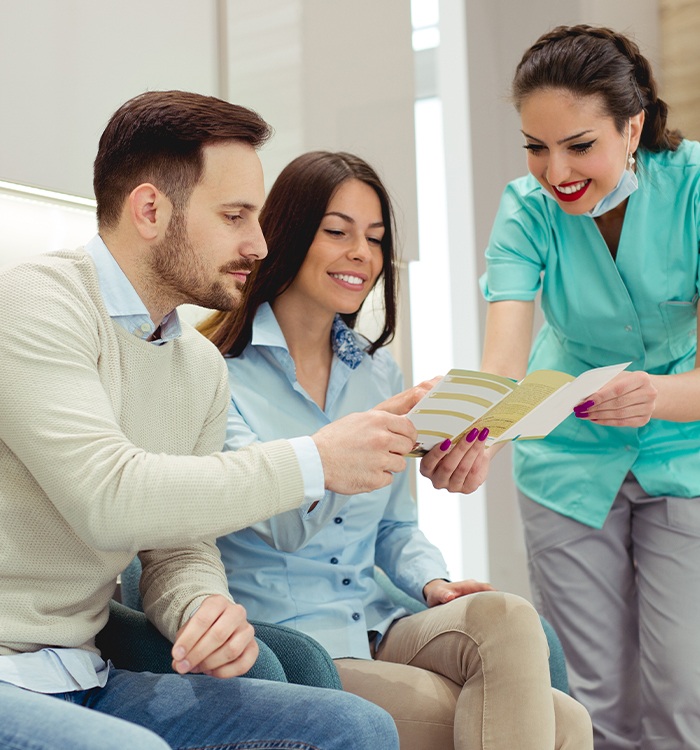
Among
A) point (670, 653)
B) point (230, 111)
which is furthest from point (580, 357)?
point (230, 111)

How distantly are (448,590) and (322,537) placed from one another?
22 cm

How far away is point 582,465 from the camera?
2.02 m

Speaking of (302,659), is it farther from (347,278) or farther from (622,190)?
(622,190)

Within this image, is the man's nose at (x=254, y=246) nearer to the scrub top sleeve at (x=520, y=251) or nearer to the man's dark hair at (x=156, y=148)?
the man's dark hair at (x=156, y=148)

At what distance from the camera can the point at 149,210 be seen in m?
1.34

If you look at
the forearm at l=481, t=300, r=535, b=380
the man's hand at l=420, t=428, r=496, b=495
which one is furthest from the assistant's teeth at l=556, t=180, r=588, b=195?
the man's hand at l=420, t=428, r=496, b=495

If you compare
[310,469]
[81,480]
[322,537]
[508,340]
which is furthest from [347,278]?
[81,480]

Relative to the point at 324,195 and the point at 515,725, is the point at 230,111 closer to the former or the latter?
the point at 324,195

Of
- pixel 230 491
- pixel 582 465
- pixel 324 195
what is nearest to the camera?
pixel 230 491

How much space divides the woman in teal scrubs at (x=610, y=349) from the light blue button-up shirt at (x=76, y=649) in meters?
0.83

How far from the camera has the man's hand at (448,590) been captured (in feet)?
5.45

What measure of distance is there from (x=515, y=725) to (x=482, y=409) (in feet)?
1.41

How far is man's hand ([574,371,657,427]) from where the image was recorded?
1688 millimetres

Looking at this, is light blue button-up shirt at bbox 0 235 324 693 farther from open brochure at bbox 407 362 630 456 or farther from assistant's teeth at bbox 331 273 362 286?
assistant's teeth at bbox 331 273 362 286
